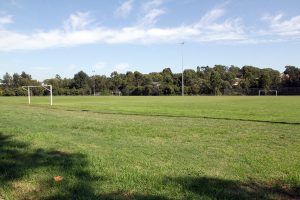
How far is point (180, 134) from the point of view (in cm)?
1390

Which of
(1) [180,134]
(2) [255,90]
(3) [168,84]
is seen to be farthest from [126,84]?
(1) [180,134]

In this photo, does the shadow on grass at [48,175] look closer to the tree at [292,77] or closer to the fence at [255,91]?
the fence at [255,91]

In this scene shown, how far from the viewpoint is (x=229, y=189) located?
6.82m

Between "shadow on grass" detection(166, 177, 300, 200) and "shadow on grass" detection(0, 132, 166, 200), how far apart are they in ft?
2.36

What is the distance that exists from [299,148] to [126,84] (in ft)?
498

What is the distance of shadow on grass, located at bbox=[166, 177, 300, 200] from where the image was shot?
21.2 feet

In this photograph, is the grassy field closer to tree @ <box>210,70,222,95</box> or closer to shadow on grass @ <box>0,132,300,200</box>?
shadow on grass @ <box>0,132,300,200</box>

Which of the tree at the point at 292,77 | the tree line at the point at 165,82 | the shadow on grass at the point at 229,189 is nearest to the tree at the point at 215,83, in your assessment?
the tree line at the point at 165,82

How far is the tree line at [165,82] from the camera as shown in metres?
137

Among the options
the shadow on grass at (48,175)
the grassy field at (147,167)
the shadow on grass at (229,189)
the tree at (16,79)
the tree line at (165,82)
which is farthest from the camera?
the tree at (16,79)

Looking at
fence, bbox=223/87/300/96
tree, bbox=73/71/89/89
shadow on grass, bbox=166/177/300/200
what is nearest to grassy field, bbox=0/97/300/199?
shadow on grass, bbox=166/177/300/200

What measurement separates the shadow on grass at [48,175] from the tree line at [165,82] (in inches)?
5026

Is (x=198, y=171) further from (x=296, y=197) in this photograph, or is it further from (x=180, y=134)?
(x=180, y=134)

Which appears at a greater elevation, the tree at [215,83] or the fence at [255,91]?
the tree at [215,83]
